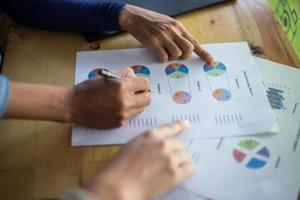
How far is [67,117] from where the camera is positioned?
0.65 metres

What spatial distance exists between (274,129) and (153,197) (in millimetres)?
253

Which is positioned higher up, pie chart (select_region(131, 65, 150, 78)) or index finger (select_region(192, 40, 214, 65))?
index finger (select_region(192, 40, 214, 65))

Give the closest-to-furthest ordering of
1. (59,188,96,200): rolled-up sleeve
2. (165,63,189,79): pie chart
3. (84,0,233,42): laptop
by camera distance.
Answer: (59,188,96,200): rolled-up sleeve, (165,63,189,79): pie chart, (84,0,233,42): laptop

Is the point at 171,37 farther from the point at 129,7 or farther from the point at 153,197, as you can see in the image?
the point at 153,197

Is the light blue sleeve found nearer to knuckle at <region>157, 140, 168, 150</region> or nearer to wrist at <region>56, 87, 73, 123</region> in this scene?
wrist at <region>56, 87, 73, 123</region>

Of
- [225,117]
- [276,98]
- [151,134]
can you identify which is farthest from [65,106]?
[276,98]

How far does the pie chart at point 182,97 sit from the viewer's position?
69 centimetres

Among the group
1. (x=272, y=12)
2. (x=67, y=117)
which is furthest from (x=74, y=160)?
(x=272, y=12)

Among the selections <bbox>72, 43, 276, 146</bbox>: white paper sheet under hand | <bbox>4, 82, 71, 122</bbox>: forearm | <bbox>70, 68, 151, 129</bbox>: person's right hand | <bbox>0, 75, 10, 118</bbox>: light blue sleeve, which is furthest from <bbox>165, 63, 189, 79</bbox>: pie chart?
<bbox>0, 75, 10, 118</bbox>: light blue sleeve

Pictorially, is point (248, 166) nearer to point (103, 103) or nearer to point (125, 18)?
point (103, 103)

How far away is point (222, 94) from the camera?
2.30 feet

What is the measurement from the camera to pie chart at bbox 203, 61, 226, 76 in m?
0.74

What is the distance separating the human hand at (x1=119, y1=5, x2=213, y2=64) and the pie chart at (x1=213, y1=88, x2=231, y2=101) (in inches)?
3.1

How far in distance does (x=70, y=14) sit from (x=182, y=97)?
12.7 inches
